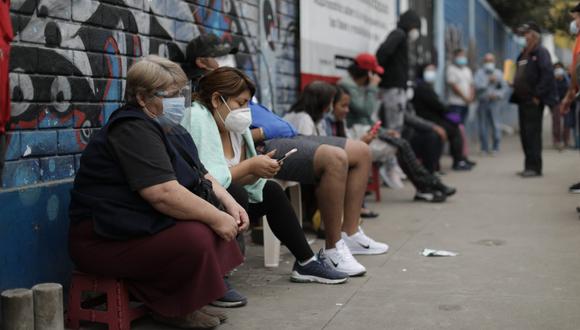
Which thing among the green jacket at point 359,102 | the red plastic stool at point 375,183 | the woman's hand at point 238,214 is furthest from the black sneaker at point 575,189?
the woman's hand at point 238,214

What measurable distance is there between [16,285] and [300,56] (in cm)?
466

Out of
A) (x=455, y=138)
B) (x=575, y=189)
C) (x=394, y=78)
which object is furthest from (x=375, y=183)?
(x=455, y=138)

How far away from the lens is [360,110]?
7.74 metres

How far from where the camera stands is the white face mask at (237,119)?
4426 mm

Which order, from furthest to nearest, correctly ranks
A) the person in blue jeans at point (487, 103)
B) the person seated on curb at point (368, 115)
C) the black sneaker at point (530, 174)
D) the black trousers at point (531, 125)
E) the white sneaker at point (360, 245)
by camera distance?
the person in blue jeans at point (487, 103) → the black sneaker at point (530, 174) → the black trousers at point (531, 125) → the person seated on curb at point (368, 115) → the white sneaker at point (360, 245)

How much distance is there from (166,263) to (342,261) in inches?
64.2

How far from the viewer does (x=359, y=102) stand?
771 centimetres

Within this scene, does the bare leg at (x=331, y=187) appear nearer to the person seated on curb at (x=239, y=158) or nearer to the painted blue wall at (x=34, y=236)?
the person seated on curb at (x=239, y=158)

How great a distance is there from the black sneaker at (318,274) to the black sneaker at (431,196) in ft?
11.9

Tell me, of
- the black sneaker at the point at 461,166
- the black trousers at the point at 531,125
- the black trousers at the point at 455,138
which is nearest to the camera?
the black trousers at the point at 531,125

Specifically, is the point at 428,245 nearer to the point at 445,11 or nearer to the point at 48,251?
the point at 48,251

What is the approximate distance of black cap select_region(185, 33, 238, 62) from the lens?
17.6 feet

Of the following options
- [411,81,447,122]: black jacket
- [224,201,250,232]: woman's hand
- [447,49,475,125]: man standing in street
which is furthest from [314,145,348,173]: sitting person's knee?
[447,49,475,125]: man standing in street

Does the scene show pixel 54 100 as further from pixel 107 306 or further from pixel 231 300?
pixel 231 300
